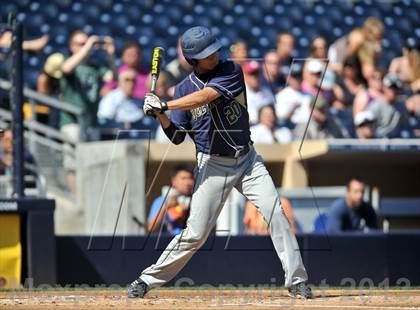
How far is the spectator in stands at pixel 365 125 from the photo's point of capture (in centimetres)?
1198

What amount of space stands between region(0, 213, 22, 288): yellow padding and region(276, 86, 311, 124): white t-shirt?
4.96 metres

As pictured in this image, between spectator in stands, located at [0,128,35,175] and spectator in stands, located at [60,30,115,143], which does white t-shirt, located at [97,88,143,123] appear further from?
spectator in stands, located at [0,128,35,175]

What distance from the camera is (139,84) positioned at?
1254 cm

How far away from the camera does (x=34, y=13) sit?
13695mm

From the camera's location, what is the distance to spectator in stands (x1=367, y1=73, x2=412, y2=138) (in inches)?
495

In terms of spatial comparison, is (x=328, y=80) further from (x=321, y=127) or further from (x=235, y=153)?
(x=235, y=153)

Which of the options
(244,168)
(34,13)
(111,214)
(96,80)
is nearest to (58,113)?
(96,80)

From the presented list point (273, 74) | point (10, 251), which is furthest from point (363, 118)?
point (10, 251)

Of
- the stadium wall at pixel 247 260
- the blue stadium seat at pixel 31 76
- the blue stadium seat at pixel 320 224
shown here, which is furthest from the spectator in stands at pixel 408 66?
the stadium wall at pixel 247 260

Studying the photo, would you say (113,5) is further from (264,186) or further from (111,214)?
(264,186)

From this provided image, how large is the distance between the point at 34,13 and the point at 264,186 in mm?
7811

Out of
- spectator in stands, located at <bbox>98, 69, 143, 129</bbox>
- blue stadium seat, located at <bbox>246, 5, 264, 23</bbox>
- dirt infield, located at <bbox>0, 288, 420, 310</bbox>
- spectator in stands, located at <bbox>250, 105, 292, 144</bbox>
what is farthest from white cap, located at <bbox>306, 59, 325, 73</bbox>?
dirt infield, located at <bbox>0, 288, 420, 310</bbox>

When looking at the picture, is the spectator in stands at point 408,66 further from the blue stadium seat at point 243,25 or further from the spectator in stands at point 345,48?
the blue stadium seat at point 243,25

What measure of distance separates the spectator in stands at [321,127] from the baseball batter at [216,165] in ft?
18.0
